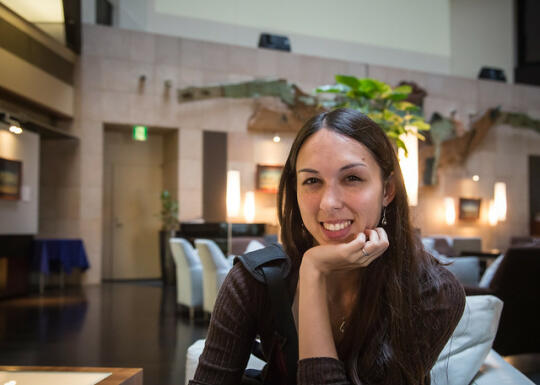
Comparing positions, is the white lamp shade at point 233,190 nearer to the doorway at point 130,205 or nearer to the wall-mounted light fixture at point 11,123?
the doorway at point 130,205

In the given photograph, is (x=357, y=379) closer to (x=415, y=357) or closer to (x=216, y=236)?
(x=415, y=357)

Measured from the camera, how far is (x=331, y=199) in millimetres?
1069

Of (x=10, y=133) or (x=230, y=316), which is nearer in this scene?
(x=230, y=316)

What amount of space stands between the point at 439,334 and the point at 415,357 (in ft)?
0.29

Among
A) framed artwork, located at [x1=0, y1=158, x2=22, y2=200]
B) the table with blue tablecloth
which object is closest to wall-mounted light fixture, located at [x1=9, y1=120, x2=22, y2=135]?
framed artwork, located at [x1=0, y1=158, x2=22, y2=200]

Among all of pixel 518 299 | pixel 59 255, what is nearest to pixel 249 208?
pixel 59 255

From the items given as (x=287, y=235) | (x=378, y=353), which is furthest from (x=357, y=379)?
(x=287, y=235)

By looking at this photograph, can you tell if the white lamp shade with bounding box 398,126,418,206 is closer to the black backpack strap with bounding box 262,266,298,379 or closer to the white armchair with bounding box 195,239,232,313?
the white armchair with bounding box 195,239,232,313

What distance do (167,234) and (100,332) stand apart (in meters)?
4.75

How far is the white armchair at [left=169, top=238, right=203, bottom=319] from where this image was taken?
225 inches

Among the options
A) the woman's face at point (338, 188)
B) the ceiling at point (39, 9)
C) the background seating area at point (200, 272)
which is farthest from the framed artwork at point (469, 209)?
the woman's face at point (338, 188)

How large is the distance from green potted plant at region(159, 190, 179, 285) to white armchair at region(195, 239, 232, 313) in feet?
13.5

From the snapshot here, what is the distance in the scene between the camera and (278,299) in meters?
1.07

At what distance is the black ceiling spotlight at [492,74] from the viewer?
44.4 ft
